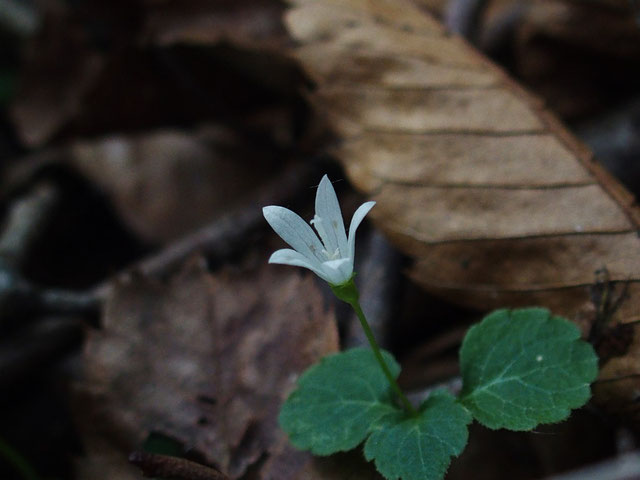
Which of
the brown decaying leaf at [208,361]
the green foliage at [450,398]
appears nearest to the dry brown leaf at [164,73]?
the brown decaying leaf at [208,361]

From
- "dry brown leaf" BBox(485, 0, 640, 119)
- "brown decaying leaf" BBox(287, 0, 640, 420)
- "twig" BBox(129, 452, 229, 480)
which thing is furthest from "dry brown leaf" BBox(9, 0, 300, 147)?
"twig" BBox(129, 452, 229, 480)

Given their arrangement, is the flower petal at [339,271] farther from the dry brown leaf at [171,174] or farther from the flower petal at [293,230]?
the dry brown leaf at [171,174]

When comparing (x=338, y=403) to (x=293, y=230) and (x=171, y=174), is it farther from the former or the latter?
(x=171, y=174)

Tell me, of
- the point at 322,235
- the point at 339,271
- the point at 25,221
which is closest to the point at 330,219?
the point at 322,235

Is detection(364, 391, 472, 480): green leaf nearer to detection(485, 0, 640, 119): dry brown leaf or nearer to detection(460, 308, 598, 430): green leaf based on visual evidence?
detection(460, 308, 598, 430): green leaf

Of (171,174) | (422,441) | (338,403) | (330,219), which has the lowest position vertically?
(171,174)
